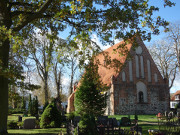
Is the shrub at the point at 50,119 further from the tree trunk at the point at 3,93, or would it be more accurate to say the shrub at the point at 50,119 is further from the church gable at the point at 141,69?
the church gable at the point at 141,69

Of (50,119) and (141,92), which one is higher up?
(141,92)

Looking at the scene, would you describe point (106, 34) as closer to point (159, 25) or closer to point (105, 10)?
point (105, 10)

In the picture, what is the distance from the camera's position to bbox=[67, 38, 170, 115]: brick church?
2852 cm

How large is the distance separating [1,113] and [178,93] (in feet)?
195

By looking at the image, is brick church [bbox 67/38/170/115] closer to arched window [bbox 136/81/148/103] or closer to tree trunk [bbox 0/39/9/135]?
arched window [bbox 136/81/148/103]

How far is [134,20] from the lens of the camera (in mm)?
9664

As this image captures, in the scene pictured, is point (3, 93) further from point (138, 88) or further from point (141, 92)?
point (141, 92)

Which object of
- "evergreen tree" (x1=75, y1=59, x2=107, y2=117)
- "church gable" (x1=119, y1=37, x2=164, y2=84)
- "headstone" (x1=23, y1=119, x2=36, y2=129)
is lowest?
"headstone" (x1=23, y1=119, x2=36, y2=129)

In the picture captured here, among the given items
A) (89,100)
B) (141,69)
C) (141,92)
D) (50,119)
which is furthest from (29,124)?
(141,69)

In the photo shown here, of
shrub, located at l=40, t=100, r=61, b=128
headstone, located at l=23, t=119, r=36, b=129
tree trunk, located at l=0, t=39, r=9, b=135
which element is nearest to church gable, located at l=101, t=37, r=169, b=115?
shrub, located at l=40, t=100, r=61, b=128

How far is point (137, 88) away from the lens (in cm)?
2995

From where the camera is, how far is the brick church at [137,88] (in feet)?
93.6

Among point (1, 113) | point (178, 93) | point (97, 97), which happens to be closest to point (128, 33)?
point (1, 113)

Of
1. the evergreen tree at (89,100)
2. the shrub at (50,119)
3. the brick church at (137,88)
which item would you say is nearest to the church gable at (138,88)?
the brick church at (137,88)
